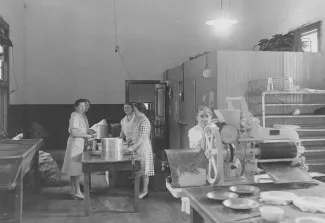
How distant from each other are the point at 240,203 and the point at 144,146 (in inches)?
137

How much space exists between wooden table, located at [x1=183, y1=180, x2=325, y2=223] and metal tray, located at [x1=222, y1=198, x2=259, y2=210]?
0.07ft

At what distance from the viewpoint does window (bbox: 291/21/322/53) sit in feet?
20.1

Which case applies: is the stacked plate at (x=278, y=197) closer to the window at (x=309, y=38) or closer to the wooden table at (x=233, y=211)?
the wooden table at (x=233, y=211)

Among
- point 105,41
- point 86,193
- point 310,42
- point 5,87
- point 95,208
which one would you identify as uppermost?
point 105,41

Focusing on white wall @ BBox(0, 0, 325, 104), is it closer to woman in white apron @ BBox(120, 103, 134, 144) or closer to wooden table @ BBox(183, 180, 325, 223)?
woman in white apron @ BBox(120, 103, 134, 144)

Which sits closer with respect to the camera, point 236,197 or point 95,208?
point 236,197

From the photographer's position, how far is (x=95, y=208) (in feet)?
17.1

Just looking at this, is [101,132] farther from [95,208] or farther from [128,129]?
[95,208]

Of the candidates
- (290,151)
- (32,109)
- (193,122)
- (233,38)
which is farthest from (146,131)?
(233,38)

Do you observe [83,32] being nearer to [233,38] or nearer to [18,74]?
[18,74]

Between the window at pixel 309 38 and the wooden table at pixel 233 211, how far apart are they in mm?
4212

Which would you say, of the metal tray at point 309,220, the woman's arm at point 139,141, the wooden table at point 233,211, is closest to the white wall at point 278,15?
the woman's arm at point 139,141

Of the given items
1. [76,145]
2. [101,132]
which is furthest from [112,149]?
[101,132]

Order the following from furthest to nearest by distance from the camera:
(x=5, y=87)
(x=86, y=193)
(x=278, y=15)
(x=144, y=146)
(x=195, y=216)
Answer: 1. (x=278, y=15)
2. (x=5, y=87)
3. (x=144, y=146)
4. (x=86, y=193)
5. (x=195, y=216)
